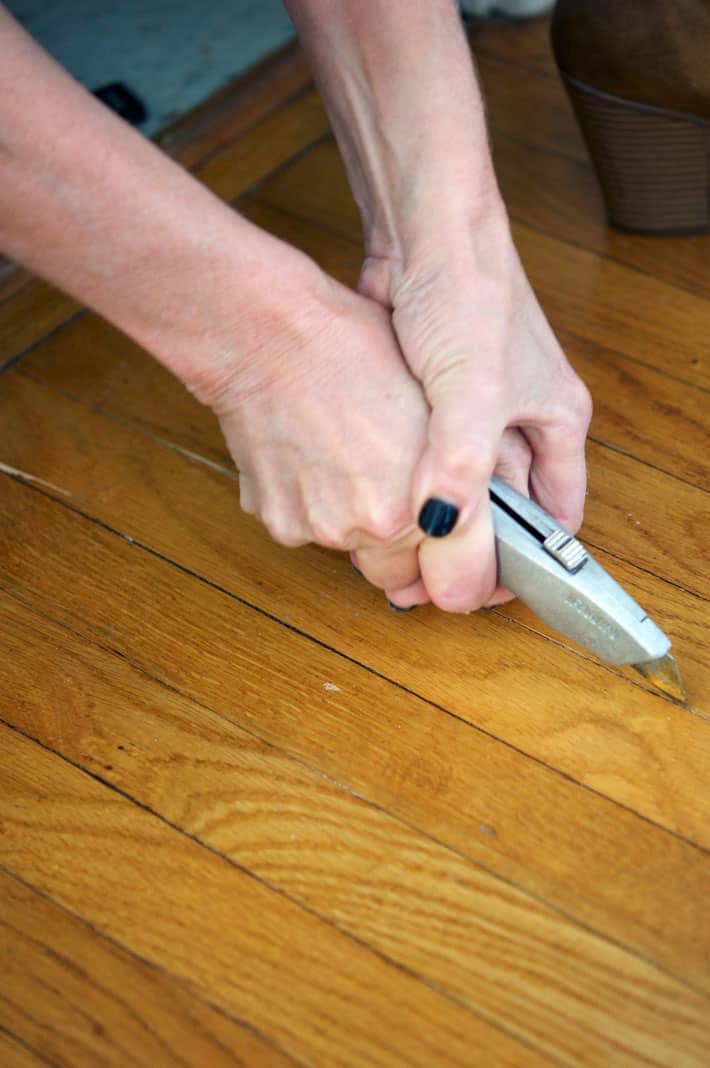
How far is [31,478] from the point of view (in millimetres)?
1051

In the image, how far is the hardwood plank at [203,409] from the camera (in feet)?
3.45

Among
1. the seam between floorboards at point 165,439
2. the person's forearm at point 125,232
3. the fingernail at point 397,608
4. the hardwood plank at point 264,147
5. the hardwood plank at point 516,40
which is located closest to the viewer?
the person's forearm at point 125,232

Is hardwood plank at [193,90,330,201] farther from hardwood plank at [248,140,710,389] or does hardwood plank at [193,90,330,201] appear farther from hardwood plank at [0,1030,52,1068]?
hardwood plank at [0,1030,52,1068]

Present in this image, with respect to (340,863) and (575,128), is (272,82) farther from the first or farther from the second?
(340,863)

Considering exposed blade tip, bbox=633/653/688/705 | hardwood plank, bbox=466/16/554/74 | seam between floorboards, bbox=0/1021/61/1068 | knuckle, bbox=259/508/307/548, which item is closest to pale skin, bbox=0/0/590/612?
knuckle, bbox=259/508/307/548

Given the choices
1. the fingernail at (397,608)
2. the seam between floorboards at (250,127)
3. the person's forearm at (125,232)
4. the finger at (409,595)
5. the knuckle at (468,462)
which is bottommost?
the fingernail at (397,608)

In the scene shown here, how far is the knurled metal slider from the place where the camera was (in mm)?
798

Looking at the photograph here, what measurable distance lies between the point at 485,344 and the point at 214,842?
40cm

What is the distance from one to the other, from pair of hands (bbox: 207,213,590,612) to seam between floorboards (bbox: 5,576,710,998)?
0.44 ft

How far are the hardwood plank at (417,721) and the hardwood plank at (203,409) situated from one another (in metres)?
0.15

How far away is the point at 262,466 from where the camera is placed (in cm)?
85

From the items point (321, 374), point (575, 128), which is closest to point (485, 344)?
point (321, 374)

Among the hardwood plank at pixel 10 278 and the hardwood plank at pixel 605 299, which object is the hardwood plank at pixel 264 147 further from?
the hardwood plank at pixel 10 278

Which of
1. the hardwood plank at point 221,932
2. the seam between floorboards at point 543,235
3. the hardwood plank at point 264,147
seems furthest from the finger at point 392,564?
the hardwood plank at point 264,147
